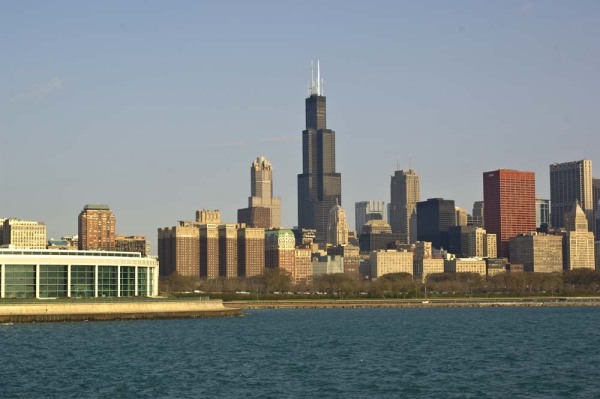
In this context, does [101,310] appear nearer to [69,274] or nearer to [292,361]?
[69,274]

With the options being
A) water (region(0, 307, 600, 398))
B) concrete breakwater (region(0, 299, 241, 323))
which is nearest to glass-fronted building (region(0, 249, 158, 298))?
concrete breakwater (region(0, 299, 241, 323))

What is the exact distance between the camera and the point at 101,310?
469ft

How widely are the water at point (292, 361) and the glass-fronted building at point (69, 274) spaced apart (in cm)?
1428

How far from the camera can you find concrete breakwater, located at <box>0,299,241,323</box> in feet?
443

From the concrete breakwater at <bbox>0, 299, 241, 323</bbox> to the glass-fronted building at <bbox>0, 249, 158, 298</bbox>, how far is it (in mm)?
6754

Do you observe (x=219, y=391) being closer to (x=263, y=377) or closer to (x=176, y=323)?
(x=263, y=377)

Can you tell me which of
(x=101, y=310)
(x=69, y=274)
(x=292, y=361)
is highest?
(x=69, y=274)

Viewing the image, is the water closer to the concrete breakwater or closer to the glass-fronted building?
the concrete breakwater

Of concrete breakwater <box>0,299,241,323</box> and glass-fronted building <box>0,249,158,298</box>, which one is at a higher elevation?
glass-fronted building <box>0,249,158,298</box>

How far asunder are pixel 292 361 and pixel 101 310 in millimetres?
59487

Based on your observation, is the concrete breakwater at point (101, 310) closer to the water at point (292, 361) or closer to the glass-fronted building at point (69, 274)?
the water at point (292, 361)

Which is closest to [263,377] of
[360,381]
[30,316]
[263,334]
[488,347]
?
[360,381]

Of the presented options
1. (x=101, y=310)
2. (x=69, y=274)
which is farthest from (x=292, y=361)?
(x=69, y=274)

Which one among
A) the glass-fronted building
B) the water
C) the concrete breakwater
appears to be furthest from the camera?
the glass-fronted building
